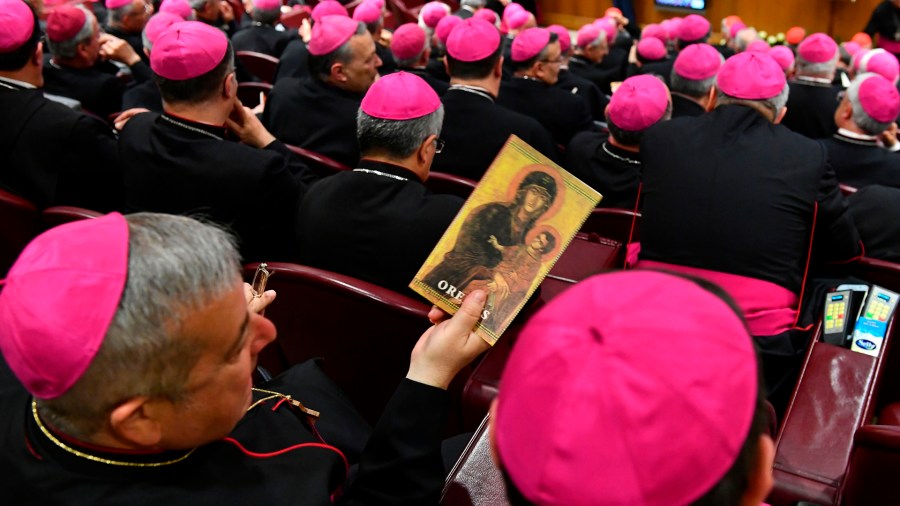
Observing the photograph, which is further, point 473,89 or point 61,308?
point 473,89

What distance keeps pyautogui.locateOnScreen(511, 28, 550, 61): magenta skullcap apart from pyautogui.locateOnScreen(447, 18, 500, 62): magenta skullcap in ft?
3.00

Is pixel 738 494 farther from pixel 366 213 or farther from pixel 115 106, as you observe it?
Answer: pixel 115 106

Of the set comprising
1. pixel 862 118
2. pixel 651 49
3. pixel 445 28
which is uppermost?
pixel 862 118

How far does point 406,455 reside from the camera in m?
1.10

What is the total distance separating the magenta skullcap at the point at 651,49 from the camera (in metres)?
6.56

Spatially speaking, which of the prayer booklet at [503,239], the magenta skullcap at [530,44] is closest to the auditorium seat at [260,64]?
the magenta skullcap at [530,44]

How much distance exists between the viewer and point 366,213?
2006mm

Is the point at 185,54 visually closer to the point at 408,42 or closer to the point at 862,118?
the point at 408,42

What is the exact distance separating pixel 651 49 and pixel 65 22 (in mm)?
4806

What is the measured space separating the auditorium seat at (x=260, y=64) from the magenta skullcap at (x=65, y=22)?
168 cm

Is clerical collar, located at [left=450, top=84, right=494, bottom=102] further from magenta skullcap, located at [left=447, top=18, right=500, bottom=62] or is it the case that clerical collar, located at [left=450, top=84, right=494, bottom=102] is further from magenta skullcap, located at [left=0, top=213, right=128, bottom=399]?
magenta skullcap, located at [left=0, top=213, right=128, bottom=399]

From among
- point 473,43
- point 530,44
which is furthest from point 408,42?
point 473,43

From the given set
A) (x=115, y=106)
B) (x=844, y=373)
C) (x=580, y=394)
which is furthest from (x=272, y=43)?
(x=580, y=394)

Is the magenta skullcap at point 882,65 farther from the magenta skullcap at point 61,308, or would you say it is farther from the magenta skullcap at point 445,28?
the magenta skullcap at point 61,308
